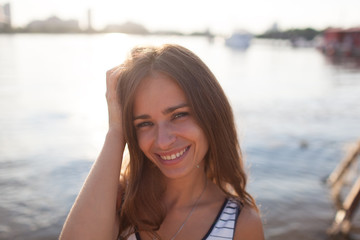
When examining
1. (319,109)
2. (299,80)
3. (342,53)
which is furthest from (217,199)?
(342,53)

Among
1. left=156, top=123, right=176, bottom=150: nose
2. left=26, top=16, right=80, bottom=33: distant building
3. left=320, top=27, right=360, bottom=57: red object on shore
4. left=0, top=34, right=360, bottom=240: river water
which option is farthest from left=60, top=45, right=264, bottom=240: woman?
left=26, top=16, right=80, bottom=33: distant building

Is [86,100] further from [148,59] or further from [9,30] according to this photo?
[9,30]

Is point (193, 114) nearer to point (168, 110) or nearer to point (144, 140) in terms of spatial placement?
point (168, 110)

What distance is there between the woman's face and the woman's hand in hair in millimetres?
110

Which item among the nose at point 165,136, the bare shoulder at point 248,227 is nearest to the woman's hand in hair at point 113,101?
the nose at point 165,136

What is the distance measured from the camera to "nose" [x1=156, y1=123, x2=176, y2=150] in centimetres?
177

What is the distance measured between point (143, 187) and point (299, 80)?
81.2ft

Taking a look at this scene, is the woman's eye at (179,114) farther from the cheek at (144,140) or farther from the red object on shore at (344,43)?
the red object on shore at (344,43)

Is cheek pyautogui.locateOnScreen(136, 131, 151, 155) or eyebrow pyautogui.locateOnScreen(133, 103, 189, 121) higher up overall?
eyebrow pyautogui.locateOnScreen(133, 103, 189, 121)

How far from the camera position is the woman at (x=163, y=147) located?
1762mm

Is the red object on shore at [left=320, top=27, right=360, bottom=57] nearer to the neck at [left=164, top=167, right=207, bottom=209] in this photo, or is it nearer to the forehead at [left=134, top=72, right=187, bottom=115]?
the neck at [left=164, top=167, right=207, bottom=209]

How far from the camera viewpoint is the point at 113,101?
75.6 inches

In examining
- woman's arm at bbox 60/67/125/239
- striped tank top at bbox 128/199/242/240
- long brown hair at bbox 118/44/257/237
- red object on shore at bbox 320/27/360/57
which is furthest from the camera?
red object on shore at bbox 320/27/360/57

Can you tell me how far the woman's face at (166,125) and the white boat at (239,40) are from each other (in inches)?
3143
